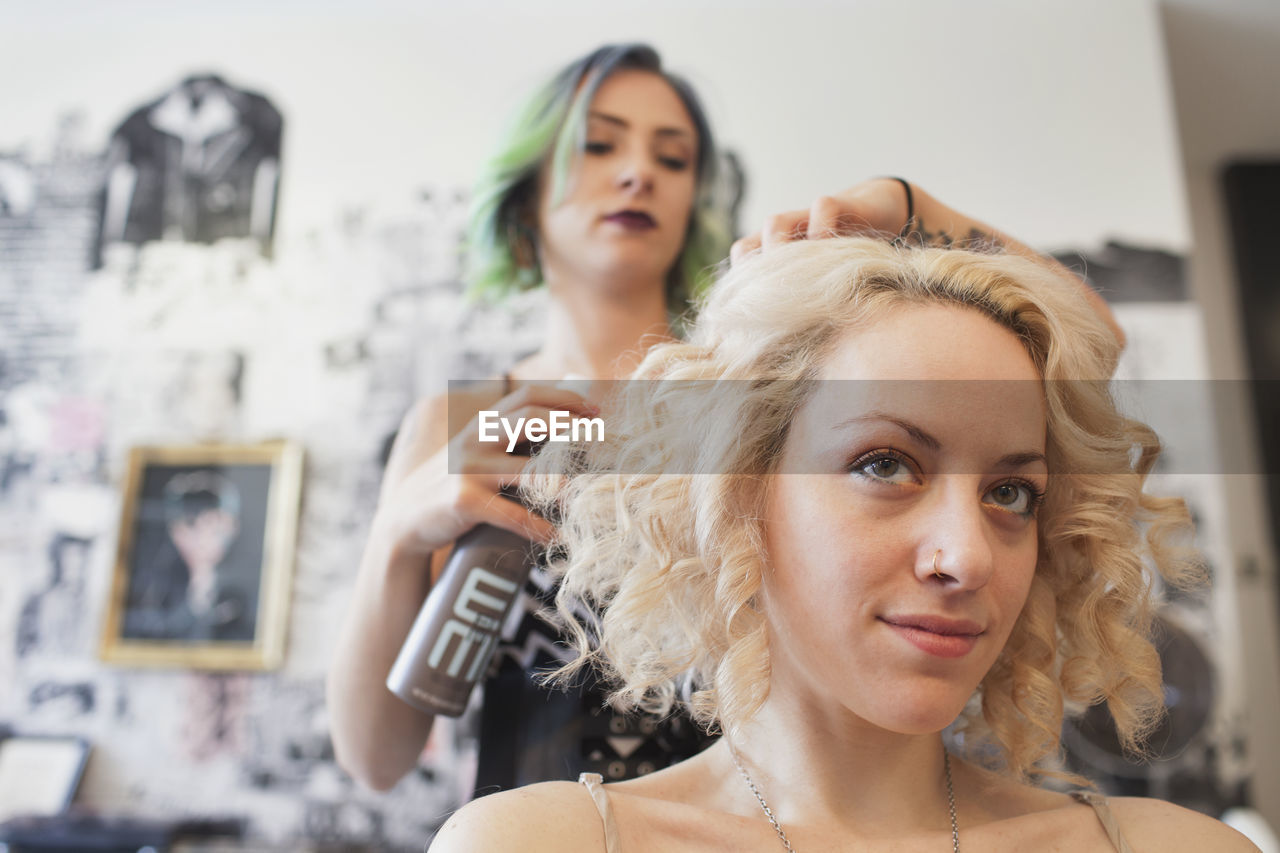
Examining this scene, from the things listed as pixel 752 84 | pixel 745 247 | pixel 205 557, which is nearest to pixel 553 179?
pixel 745 247

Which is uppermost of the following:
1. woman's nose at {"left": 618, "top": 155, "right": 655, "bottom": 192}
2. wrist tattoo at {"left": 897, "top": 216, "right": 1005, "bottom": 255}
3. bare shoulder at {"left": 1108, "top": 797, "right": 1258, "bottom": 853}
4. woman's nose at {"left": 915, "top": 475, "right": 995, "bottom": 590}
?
woman's nose at {"left": 618, "top": 155, "right": 655, "bottom": 192}

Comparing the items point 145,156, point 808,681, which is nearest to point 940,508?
point 808,681

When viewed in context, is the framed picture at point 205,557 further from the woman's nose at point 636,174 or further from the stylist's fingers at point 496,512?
the stylist's fingers at point 496,512

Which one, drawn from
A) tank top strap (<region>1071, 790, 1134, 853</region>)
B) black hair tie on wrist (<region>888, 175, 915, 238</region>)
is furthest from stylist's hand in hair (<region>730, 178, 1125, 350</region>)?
tank top strap (<region>1071, 790, 1134, 853</region>)

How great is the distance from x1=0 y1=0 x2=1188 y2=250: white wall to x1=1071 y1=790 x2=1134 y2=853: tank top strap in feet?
5.13

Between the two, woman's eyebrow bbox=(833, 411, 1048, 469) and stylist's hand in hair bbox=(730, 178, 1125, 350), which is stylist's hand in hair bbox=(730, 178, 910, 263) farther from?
woman's eyebrow bbox=(833, 411, 1048, 469)

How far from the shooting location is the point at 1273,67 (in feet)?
7.66

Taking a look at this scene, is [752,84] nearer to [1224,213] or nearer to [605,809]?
[1224,213]

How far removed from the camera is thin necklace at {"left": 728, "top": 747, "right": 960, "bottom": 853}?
0.69 metres

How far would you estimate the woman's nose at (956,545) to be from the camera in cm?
57

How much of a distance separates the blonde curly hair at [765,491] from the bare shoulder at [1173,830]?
0.24ft

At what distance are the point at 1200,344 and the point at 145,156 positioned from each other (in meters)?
2.67

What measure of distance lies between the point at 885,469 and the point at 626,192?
0.56 meters

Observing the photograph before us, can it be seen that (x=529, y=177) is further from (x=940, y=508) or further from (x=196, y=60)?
(x=196, y=60)
